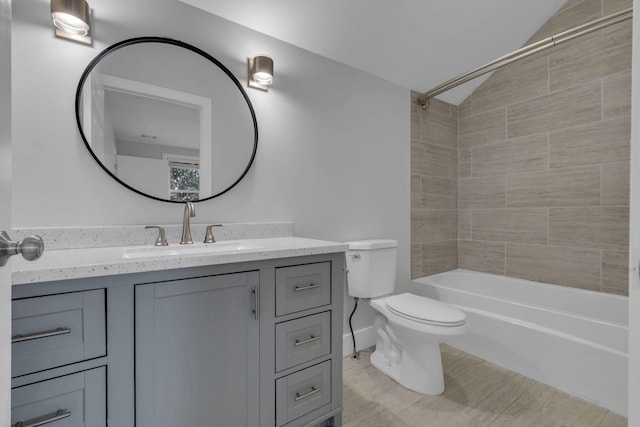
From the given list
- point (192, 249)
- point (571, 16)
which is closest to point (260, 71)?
point (192, 249)

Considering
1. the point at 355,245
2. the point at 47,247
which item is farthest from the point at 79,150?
the point at 355,245

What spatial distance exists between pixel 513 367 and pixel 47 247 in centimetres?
268

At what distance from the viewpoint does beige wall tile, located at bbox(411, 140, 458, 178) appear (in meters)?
2.64

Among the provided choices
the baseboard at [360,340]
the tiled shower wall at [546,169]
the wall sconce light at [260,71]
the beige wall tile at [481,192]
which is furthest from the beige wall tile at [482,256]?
the wall sconce light at [260,71]

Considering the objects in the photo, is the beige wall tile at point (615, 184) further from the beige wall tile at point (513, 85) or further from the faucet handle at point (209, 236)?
the faucet handle at point (209, 236)

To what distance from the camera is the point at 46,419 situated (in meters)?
0.83

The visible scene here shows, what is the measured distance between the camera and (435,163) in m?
2.80

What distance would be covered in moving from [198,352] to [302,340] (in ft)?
1.45

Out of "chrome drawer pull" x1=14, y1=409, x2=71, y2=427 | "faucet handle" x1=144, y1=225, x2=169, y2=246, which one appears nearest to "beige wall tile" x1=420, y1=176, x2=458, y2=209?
"faucet handle" x1=144, y1=225, x2=169, y2=246

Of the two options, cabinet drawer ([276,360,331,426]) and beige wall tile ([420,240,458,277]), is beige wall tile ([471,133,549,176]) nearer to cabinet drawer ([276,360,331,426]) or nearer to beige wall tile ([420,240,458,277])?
beige wall tile ([420,240,458,277])

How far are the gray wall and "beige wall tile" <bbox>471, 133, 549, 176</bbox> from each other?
0.85 meters

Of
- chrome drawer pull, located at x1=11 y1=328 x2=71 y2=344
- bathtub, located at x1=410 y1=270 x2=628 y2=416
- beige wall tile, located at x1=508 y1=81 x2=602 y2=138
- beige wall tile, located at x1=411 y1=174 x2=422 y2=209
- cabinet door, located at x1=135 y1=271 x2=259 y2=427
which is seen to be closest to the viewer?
chrome drawer pull, located at x1=11 y1=328 x2=71 y2=344

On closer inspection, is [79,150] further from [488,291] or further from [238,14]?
[488,291]

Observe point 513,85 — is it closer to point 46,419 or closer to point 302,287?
point 302,287
